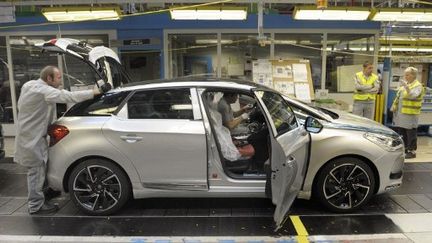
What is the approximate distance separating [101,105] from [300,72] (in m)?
5.34

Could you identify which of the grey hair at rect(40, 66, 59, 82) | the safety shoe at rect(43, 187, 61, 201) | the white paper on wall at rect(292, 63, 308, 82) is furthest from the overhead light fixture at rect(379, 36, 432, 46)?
the safety shoe at rect(43, 187, 61, 201)

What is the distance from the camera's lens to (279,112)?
4914 millimetres

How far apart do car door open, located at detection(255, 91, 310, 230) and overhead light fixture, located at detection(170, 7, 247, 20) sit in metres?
3.55

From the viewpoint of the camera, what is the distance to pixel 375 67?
9969mm

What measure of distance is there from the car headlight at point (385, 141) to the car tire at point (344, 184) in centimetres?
29

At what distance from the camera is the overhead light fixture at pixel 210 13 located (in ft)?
26.0

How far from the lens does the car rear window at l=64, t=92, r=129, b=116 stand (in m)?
4.98

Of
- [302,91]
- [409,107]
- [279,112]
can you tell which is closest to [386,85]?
[409,107]

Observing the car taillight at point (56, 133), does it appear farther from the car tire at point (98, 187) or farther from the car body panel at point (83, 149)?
the car tire at point (98, 187)

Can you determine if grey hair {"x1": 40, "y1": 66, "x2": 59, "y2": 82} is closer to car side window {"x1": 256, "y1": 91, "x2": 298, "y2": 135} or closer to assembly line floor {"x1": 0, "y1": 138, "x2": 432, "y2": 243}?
assembly line floor {"x1": 0, "y1": 138, "x2": 432, "y2": 243}

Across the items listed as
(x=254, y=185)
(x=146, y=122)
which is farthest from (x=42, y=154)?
(x=254, y=185)

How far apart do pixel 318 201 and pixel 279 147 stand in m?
1.35

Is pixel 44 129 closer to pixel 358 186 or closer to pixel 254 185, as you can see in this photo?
pixel 254 185

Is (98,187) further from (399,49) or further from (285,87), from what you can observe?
(399,49)
